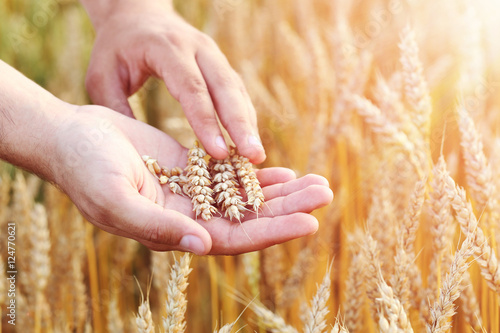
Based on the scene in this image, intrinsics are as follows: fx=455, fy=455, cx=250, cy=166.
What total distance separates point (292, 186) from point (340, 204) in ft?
1.24

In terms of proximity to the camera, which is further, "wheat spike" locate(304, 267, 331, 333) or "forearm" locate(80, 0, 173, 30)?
"forearm" locate(80, 0, 173, 30)

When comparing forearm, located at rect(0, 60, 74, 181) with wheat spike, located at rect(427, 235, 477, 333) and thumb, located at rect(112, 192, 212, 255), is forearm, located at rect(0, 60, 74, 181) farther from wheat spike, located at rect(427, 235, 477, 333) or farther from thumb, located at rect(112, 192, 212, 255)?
wheat spike, located at rect(427, 235, 477, 333)

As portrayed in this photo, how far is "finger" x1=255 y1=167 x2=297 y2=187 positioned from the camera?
118cm

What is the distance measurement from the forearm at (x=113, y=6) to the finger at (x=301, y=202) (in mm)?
852

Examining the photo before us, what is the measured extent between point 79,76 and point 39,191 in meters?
0.54

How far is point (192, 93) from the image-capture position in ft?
4.06

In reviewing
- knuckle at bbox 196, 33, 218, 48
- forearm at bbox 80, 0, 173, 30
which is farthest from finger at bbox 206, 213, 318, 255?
forearm at bbox 80, 0, 173, 30

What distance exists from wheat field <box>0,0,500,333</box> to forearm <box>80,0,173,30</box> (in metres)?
0.40

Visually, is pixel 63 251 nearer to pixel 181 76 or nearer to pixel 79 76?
pixel 181 76

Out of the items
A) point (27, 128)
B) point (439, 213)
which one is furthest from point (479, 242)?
point (27, 128)

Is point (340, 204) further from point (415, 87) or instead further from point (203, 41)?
point (203, 41)

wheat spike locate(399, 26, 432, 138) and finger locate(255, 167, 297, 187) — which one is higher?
wheat spike locate(399, 26, 432, 138)

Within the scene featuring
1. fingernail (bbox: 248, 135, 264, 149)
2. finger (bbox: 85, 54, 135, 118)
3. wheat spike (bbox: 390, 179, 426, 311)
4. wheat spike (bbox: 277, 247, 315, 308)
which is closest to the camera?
wheat spike (bbox: 390, 179, 426, 311)

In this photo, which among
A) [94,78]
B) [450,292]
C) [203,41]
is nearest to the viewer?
[450,292]
